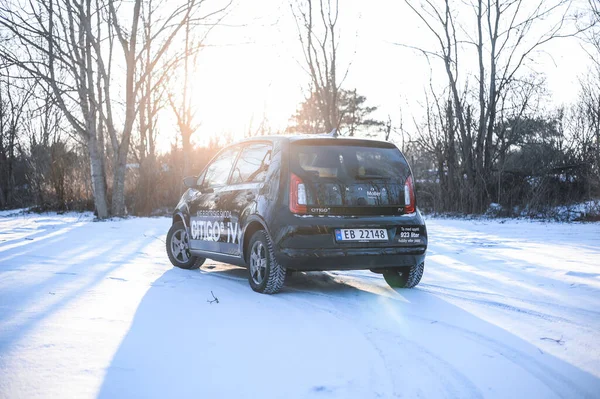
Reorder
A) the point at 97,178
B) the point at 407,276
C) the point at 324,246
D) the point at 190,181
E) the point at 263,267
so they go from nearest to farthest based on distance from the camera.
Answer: the point at 324,246 → the point at 263,267 → the point at 407,276 → the point at 190,181 → the point at 97,178

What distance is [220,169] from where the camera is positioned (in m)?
6.80

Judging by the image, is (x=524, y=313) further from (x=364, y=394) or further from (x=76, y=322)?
(x=76, y=322)

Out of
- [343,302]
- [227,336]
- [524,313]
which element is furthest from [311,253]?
[524,313]

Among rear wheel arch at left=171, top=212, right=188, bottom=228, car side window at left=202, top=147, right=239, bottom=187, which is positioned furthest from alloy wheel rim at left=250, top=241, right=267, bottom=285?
rear wheel arch at left=171, top=212, right=188, bottom=228

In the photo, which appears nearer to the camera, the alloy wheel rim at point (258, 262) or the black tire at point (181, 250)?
the alloy wheel rim at point (258, 262)

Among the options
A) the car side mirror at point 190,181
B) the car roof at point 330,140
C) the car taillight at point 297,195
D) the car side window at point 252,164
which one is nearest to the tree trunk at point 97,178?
the car side mirror at point 190,181

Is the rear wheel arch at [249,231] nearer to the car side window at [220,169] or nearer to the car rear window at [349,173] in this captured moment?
the car rear window at [349,173]

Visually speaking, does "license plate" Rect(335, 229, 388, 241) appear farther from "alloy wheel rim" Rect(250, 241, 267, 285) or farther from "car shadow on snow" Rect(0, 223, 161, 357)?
"car shadow on snow" Rect(0, 223, 161, 357)

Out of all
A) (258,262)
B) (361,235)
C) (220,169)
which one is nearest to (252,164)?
(220,169)

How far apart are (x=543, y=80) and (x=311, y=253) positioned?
60.7 ft

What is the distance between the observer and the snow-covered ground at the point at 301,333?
2.92 meters

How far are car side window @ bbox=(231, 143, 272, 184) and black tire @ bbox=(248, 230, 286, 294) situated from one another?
2.19 ft

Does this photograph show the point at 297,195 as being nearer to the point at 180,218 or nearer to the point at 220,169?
the point at 220,169

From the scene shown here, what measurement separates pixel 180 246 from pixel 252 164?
2.14 m
